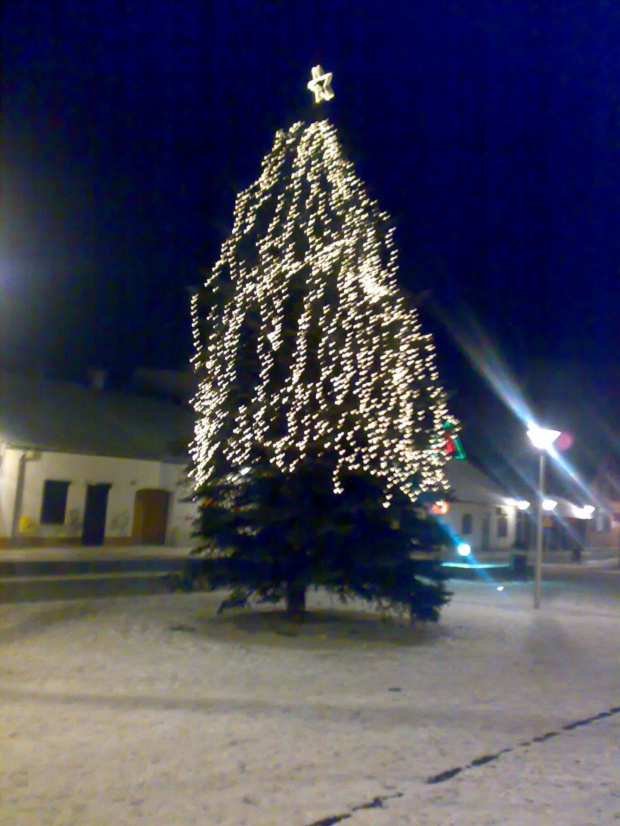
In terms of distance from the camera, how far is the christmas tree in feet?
38.1

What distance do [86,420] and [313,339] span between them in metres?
22.6

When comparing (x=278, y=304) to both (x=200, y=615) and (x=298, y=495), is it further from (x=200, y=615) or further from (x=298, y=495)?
(x=200, y=615)

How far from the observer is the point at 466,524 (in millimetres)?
43844

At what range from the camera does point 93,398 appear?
35719 millimetres

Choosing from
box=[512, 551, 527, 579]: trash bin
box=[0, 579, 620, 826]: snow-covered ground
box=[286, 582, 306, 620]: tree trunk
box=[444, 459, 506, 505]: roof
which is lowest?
box=[0, 579, 620, 826]: snow-covered ground

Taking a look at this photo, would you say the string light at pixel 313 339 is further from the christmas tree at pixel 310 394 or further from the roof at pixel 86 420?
the roof at pixel 86 420

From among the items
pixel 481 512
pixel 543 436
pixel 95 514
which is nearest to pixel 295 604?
pixel 543 436

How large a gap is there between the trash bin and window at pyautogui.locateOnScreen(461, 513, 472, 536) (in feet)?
55.8

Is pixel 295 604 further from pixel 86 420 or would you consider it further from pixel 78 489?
pixel 86 420

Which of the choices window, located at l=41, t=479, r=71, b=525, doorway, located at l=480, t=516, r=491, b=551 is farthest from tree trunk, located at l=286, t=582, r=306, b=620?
doorway, located at l=480, t=516, r=491, b=551

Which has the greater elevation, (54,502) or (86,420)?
(86,420)

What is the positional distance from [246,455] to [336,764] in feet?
20.1

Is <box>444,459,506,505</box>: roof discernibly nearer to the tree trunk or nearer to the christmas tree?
the tree trunk

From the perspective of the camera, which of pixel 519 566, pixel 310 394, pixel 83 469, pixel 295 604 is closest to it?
pixel 310 394
